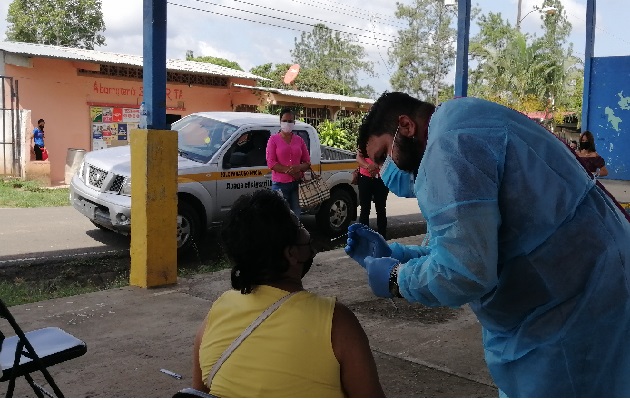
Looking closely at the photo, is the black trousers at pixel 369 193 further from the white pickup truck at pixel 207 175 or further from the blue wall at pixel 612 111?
the blue wall at pixel 612 111

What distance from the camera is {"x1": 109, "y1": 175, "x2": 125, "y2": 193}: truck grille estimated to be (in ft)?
25.1

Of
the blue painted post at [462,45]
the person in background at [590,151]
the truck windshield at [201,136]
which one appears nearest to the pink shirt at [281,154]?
the truck windshield at [201,136]

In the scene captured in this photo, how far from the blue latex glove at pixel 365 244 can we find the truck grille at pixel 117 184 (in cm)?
601

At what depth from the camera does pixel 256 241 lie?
183cm

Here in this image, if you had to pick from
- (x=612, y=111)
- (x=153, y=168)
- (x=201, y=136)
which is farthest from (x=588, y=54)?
(x=153, y=168)

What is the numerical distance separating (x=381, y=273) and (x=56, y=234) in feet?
26.9

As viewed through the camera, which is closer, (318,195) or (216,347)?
(216,347)

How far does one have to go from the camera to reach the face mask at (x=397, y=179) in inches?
81.3

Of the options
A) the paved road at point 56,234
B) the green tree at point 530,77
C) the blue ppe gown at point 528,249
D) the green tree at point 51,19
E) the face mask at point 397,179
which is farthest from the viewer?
the green tree at point 51,19

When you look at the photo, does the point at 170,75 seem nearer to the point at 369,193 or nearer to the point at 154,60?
the point at 369,193

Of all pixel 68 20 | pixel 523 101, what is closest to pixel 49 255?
pixel 523 101

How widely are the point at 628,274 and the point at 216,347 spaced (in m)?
1.14

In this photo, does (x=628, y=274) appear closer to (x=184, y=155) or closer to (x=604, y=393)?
(x=604, y=393)

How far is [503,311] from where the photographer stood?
1738 mm
